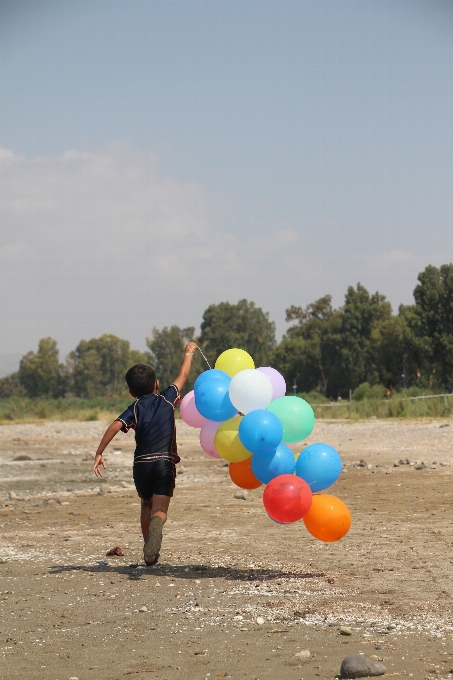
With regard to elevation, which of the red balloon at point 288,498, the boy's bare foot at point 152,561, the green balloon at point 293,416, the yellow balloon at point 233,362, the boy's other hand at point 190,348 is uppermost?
the boy's other hand at point 190,348

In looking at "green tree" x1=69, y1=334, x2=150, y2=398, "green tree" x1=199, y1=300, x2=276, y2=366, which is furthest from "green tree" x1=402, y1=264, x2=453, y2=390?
"green tree" x1=69, y1=334, x2=150, y2=398

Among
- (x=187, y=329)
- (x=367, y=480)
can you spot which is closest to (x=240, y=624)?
(x=367, y=480)

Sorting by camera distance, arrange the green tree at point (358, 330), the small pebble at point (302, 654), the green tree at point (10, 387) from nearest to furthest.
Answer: the small pebble at point (302, 654) < the green tree at point (358, 330) < the green tree at point (10, 387)

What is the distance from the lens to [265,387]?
7176 mm

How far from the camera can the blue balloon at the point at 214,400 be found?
23.9ft

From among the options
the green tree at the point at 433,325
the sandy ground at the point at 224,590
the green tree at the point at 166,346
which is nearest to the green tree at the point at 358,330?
the green tree at the point at 433,325

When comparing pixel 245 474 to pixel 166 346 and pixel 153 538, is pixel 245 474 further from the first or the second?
pixel 166 346

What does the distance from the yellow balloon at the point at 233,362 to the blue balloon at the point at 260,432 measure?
2.45 feet

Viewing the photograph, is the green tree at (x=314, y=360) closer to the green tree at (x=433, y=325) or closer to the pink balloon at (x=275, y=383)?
the green tree at (x=433, y=325)

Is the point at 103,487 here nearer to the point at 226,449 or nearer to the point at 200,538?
the point at 200,538

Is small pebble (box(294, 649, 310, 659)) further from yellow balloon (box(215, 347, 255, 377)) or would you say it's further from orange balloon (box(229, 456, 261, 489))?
yellow balloon (box(215, 347, 255, 377))

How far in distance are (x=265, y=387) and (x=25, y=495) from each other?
7975mm

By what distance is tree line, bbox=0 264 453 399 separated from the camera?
57.3 meters

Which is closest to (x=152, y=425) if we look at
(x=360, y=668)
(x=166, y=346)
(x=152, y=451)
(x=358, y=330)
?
(x=152, y=451)
